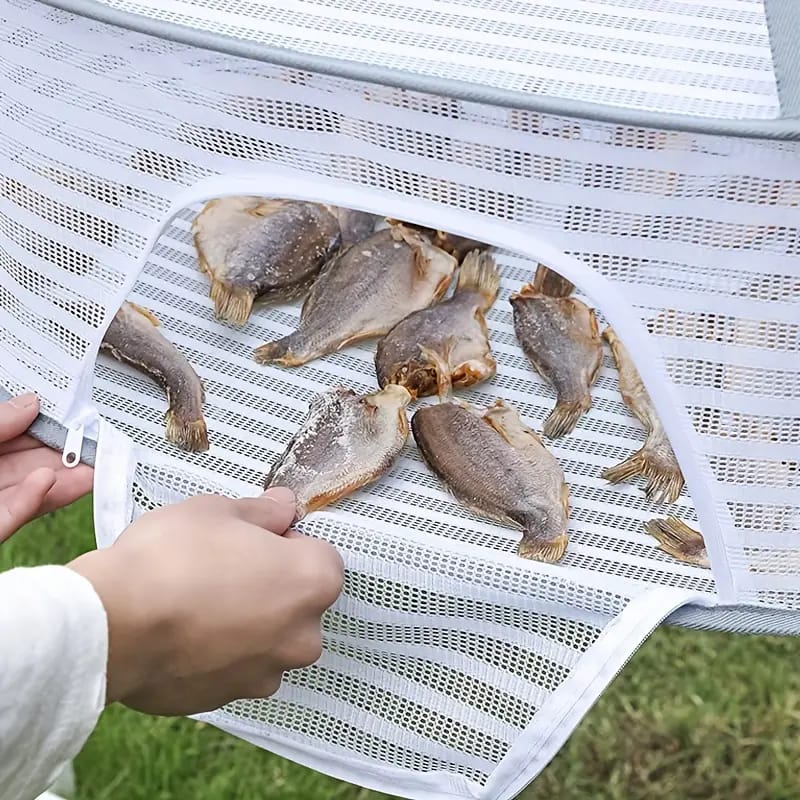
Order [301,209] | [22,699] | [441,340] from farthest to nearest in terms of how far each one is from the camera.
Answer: [301,209] → [441,340] → [22,699]

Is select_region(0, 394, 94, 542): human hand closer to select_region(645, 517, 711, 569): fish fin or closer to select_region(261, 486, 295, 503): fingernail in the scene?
select_region(261, 486, 295, 503): fingernail

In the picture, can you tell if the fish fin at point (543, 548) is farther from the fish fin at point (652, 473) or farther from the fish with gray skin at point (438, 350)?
the fish with gray skin at point (438, 350)

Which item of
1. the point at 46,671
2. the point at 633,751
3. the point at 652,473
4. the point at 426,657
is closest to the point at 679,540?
the point at 652,473

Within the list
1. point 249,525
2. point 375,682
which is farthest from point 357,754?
point 249,525

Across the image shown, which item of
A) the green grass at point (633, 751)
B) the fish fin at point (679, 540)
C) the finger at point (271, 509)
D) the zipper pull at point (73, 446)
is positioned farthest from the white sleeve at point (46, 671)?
the green grass at point (633, 751)

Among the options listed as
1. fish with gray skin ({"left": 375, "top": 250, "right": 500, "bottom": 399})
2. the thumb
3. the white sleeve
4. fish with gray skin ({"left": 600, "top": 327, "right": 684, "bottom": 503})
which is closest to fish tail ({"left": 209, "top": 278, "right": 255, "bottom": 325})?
fish with gray skin ({"left": 375, "top": 250, "right": 500, "bottom": 399})

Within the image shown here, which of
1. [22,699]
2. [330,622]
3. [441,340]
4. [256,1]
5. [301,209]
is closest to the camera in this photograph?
[22,699]

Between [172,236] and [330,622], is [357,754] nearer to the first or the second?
[330,622]
